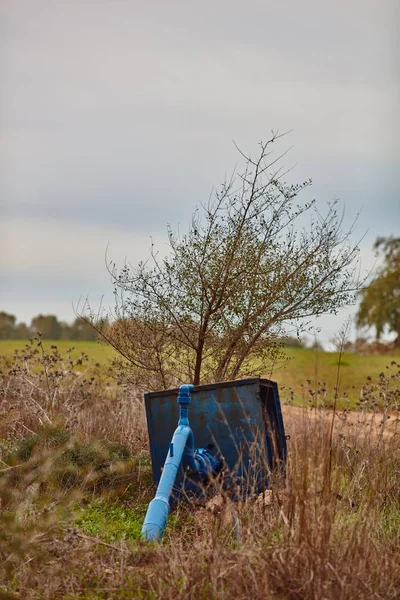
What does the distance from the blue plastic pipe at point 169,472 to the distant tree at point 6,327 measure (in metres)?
35.7

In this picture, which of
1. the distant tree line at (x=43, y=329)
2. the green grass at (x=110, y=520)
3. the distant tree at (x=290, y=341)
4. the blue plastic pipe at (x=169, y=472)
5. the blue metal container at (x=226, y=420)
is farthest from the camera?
the distant tree line at (x=43, y=329)

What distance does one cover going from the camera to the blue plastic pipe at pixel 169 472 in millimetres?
6621

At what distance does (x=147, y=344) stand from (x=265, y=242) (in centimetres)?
231

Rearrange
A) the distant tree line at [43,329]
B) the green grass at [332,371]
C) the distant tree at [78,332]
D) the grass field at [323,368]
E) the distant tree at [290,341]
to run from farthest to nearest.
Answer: the distant tree line at [43,329] < the distant tree at [78,332] < the green grass at [332,371] < the grass field at [323,368] < the distant tree at [290,341]

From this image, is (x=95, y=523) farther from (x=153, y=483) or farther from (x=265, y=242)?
(x=265, y=242)

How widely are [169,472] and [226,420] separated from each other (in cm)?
128

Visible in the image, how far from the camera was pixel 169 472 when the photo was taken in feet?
23.1

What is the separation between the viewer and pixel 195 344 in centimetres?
1190

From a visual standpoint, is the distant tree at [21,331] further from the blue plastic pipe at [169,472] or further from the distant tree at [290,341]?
the blue plastic pipe at [169,472]

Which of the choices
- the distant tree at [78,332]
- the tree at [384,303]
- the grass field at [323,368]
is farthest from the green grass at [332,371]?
the distant tree at [78,332]

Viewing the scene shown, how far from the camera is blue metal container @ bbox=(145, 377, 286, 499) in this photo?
8.37 metres

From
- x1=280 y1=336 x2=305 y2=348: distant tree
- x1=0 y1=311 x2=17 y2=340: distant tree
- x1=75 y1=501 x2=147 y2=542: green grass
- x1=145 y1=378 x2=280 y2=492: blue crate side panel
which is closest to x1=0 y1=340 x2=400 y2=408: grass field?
x1=0 y1=311 x2=17 y2=340: distant tree

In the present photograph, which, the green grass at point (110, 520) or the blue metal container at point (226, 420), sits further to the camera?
the blue metal container at point (226, 420)

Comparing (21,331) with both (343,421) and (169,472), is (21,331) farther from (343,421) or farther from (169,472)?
(169,472)
